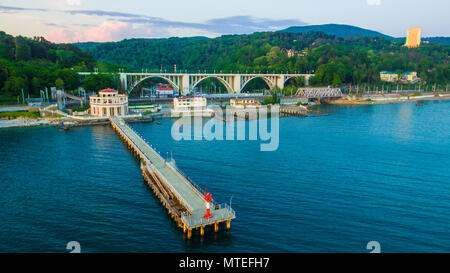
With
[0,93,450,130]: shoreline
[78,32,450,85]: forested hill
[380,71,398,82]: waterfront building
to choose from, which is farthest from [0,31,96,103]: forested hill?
[380,71,398,82]: waterfront building

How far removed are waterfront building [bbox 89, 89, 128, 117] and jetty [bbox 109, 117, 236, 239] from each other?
23.9 meters

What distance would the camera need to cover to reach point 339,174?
87.2 ft

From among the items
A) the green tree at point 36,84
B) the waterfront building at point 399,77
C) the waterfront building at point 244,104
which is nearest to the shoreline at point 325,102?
the green tree at point 36,84

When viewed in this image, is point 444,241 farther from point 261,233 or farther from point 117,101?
point 117,101

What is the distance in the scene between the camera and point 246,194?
72.8 feet

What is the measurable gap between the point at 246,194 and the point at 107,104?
35347 mm

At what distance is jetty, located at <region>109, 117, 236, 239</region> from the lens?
17.5 meters

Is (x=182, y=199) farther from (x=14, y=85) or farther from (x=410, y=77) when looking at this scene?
(x=410, y=77)

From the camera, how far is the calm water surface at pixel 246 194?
16781 mm

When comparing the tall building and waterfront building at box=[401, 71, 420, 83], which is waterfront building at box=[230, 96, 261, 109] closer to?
waterfront building at box=[401, 71, 420, 83]

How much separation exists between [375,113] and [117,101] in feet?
156

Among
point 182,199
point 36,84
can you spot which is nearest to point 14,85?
point 36,84

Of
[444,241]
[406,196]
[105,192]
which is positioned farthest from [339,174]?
[105,192]
